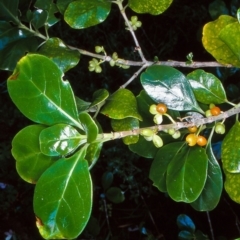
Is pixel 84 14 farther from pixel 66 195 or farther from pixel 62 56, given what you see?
pixel 66 195

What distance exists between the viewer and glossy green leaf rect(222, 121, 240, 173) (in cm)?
83

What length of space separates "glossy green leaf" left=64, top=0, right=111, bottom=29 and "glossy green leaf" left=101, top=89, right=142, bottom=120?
19 centimetres

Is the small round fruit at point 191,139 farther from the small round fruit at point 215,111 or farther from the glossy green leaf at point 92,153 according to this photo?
the glossy green leaf at point 92,153

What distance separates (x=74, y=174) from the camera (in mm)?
783

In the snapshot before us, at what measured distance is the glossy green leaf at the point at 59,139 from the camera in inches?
30.6

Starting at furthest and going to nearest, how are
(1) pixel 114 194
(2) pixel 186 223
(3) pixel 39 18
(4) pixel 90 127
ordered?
(1) pixel 114 194
(2) pixel 186 223
(3) pixel 39 18
(4) pixel 90 127

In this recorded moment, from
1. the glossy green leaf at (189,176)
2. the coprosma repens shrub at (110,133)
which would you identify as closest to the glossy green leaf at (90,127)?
the coprosma repens shrub at (110,133)

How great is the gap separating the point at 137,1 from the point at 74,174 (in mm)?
425

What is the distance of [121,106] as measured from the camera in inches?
33.4

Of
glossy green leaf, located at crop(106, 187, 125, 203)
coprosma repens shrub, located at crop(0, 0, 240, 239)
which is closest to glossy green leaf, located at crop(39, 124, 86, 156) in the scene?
coprosma repens shrub, located at crop(0, 0, 240, 239)

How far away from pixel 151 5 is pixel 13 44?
1.26 ft

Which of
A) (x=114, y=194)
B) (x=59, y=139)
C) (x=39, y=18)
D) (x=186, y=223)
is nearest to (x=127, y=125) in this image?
(x=59, y=139)

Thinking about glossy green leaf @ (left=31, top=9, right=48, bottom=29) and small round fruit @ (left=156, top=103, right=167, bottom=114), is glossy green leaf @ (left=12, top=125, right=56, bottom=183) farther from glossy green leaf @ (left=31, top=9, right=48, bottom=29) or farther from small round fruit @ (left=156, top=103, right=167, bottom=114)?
glossy green leaf @ (left=31, top=9, right=48, bottom=29)

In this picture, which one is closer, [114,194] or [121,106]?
[121,106]
